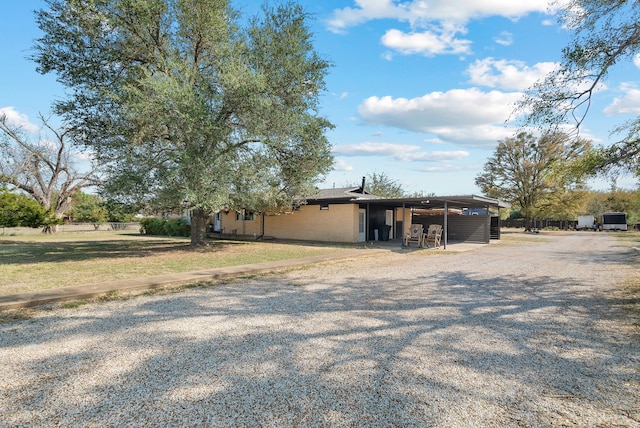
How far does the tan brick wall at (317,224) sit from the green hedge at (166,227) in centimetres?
642

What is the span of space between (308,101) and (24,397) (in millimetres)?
12247

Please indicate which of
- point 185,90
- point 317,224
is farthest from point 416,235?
point 185,90

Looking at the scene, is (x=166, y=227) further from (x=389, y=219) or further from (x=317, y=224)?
(x=389, y=219)

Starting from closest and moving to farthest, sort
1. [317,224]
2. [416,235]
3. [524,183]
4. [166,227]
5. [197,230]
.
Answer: [197,230]
[416,235]
[317,224]
[166,227]
[524,183]

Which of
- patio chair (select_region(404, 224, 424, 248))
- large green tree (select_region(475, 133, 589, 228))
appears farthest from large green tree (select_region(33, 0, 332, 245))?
large green tree (select_region(475, 133, 589, 228))

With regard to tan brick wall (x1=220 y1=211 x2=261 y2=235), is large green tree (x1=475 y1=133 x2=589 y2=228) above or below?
above

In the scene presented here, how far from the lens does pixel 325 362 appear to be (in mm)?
3434

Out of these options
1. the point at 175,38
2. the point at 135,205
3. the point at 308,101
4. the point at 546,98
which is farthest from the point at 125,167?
the point at 546,98

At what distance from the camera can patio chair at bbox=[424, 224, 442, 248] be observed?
652 inches

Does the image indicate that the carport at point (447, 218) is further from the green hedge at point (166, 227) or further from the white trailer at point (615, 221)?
the white trailer at point (615, 221)

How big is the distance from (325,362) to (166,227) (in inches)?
959

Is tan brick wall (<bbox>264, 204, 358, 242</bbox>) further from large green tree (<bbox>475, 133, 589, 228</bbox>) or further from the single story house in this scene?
large green tree (<bbox>475, 133, 589, 228</bbox>)

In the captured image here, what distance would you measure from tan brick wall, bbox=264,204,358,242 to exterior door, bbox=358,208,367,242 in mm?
350

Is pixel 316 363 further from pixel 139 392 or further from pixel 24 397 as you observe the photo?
pixel 24 397
